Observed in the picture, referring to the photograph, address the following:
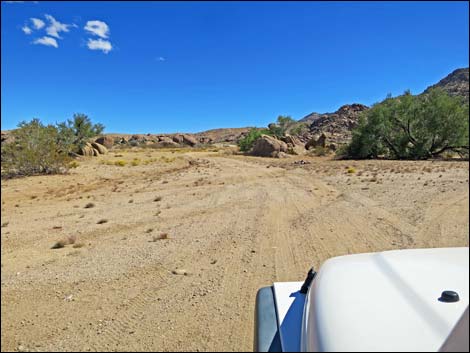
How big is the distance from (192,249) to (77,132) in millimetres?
19309

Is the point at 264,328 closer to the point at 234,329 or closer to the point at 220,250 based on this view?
the point at 234,329

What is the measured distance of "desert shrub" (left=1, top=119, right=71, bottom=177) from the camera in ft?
52.5

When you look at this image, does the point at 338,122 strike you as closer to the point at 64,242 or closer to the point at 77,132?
the point at 64,242

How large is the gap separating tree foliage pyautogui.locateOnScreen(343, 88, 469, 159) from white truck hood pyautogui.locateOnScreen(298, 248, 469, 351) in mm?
1171

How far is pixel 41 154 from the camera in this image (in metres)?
16.3

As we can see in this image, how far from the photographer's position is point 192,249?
→ 207 inches

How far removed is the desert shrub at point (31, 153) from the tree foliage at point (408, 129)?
16308 mm

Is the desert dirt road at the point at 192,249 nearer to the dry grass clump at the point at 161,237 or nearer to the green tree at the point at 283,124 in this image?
the dry grass clump at the point at 161,237

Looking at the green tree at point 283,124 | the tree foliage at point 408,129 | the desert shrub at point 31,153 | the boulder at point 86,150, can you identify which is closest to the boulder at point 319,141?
the tree foliage at point 408,129

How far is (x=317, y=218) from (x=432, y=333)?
5.21 metres

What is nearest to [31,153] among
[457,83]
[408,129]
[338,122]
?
[338,122]

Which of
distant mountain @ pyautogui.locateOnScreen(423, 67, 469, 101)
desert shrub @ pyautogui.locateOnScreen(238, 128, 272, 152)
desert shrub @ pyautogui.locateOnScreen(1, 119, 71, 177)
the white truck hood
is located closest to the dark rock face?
distant mountain @ pyautogui.locateOnScreen(423, 67, 469, 101)

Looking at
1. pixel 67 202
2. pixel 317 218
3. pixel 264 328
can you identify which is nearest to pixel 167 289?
pixel 264 328

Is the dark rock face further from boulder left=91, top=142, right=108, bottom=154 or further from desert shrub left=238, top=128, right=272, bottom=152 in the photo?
boulder left=91, top=142, right=108, bottom=154
